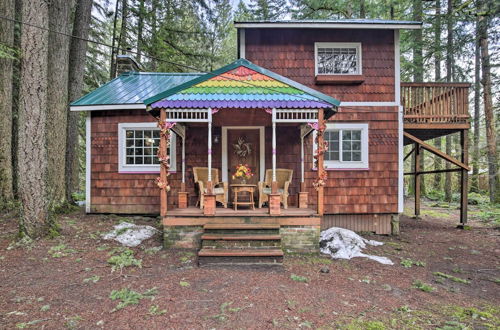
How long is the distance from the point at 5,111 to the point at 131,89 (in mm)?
3124

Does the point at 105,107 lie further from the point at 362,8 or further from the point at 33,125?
the point at 362,8

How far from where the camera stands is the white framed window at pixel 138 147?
7254 mm

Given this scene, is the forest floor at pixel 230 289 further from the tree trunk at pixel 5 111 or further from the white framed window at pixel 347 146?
the white framed window at pixel 347 146

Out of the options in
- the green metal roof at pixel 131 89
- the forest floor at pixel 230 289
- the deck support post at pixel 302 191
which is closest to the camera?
the forest floor at pixel 230 289

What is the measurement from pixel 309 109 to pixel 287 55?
2.28 meters

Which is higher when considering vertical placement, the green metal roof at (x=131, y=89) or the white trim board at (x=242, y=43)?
the white trim board at (x=242, y=43)

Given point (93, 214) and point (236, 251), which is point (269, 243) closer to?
point (236, 251)

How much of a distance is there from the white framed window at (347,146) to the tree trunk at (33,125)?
5.70 m

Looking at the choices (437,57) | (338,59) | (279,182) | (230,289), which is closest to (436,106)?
(338,59)

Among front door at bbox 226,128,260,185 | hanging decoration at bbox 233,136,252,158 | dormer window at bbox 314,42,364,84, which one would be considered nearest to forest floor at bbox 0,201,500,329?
front door at bbox 226,128,260,185

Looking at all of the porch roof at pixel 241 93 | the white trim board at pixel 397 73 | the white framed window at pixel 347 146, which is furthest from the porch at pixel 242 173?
the white trim board at pixel 397 73

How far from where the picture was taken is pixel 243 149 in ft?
23.2

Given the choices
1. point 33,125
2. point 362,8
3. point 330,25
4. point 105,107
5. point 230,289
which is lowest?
point 230,289

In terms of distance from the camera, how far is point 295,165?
695 cm
